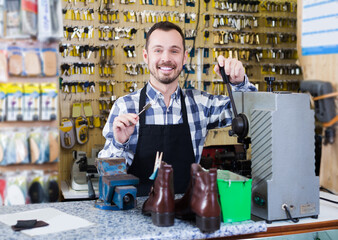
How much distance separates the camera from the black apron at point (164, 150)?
2.93 m

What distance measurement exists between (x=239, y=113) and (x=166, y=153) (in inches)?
27.9

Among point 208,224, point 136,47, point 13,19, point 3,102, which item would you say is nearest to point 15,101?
point 3,102

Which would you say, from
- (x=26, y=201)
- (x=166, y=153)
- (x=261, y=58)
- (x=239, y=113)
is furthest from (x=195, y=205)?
(x=261, y=58)

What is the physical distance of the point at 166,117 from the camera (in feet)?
10.3

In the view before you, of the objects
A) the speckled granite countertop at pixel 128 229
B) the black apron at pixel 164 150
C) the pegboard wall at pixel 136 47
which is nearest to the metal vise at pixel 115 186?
the speckled granite countertop at pixel 128 229

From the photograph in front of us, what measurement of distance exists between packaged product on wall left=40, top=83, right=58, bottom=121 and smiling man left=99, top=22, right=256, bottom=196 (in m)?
0.62

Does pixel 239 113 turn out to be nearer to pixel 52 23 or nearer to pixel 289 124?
pixel 289 124

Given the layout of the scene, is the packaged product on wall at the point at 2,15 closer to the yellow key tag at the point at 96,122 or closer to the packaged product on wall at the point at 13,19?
the packaged product on wall at the point at 13,19

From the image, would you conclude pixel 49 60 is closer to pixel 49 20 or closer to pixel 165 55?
pixel 49 20

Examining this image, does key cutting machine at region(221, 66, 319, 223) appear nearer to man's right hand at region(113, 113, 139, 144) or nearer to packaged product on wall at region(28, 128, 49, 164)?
man's right hand at region(113, 113, 139, 144)

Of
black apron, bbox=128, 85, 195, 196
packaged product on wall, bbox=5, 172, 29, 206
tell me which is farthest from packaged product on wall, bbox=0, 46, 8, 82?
black apron, bbox=128, 85, 195, 196

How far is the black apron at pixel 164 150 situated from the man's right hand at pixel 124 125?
1.05 ft

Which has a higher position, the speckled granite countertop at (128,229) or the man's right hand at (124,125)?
the man's right hand at (124,125)

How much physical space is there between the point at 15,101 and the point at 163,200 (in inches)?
33.9
